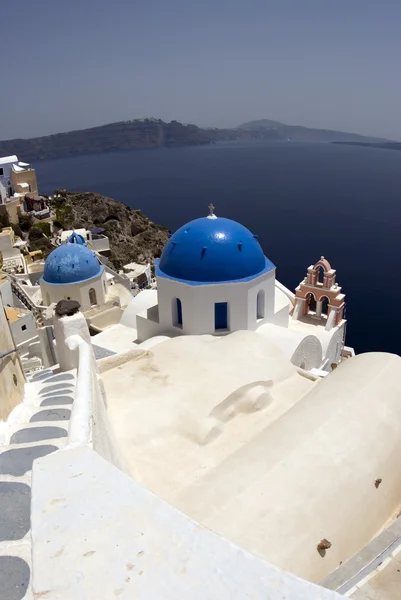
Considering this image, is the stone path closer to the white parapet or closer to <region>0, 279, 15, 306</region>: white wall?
the white parapet

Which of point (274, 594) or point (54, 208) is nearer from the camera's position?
point (274, 594)

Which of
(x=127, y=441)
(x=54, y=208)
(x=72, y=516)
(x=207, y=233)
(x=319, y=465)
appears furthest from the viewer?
(x=54, y=208)

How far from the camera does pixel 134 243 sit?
50844mm

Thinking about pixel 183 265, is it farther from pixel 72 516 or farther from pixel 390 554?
pixel 72 516

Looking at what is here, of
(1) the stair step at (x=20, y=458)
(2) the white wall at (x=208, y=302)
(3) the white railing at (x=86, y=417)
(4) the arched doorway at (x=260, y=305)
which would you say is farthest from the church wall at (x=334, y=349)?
(1) the stair step at (x=20, y=458)

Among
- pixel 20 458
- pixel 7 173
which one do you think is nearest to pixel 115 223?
pixel 7 173

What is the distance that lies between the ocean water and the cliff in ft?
44.9

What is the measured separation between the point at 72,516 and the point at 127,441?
4.81 meters

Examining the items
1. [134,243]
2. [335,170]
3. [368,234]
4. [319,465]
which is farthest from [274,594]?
[335,170]

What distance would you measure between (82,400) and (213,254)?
7.39 meters

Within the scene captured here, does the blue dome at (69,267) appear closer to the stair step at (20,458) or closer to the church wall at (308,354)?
the church wall at (308,354)

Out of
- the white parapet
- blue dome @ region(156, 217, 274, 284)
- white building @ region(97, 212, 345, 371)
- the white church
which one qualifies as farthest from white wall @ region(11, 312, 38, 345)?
the white parapet

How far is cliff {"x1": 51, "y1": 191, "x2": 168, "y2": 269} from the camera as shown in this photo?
47231 mm

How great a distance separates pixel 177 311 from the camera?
12.6 meters
